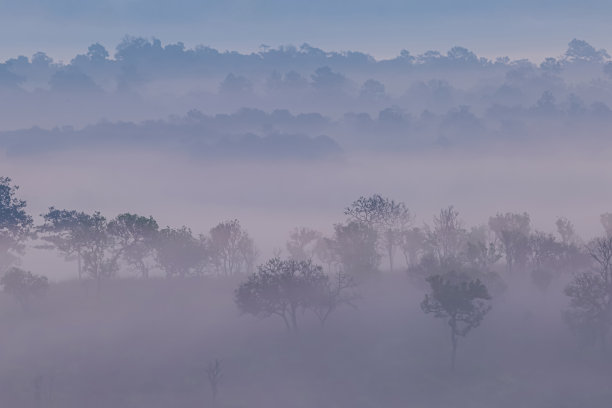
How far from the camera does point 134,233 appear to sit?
118 metres

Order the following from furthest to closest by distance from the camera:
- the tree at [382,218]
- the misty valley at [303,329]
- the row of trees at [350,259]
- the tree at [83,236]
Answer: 1. the tree at [382,218]
2. the tree at [83,236]
3. the row of trees at [350,259]
4. the misty valley at [303,329]

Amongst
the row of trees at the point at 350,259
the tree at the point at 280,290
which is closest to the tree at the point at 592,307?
the row of trees at the point at 350,259

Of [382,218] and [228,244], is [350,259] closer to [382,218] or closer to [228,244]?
[382,218]

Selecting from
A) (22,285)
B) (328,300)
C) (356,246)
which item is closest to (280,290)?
(328,300)

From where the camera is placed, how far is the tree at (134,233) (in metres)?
118

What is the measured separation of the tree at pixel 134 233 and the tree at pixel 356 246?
3105 cm

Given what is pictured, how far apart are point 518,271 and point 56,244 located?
7501cm

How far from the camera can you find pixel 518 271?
11512cm

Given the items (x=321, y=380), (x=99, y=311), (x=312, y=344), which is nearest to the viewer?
(x=321, y=380)

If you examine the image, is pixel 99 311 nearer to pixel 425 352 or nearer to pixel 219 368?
pixel 219 368

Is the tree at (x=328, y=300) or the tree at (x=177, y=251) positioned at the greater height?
the tree at (x=177, y=251)

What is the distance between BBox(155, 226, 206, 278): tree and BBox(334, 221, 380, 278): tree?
24651mm

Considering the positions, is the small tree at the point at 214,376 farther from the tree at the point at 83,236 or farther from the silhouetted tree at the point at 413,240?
the silhouetted tree at the point at 413,240

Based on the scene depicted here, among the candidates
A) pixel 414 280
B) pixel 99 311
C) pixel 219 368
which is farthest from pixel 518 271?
pixel 99 311
